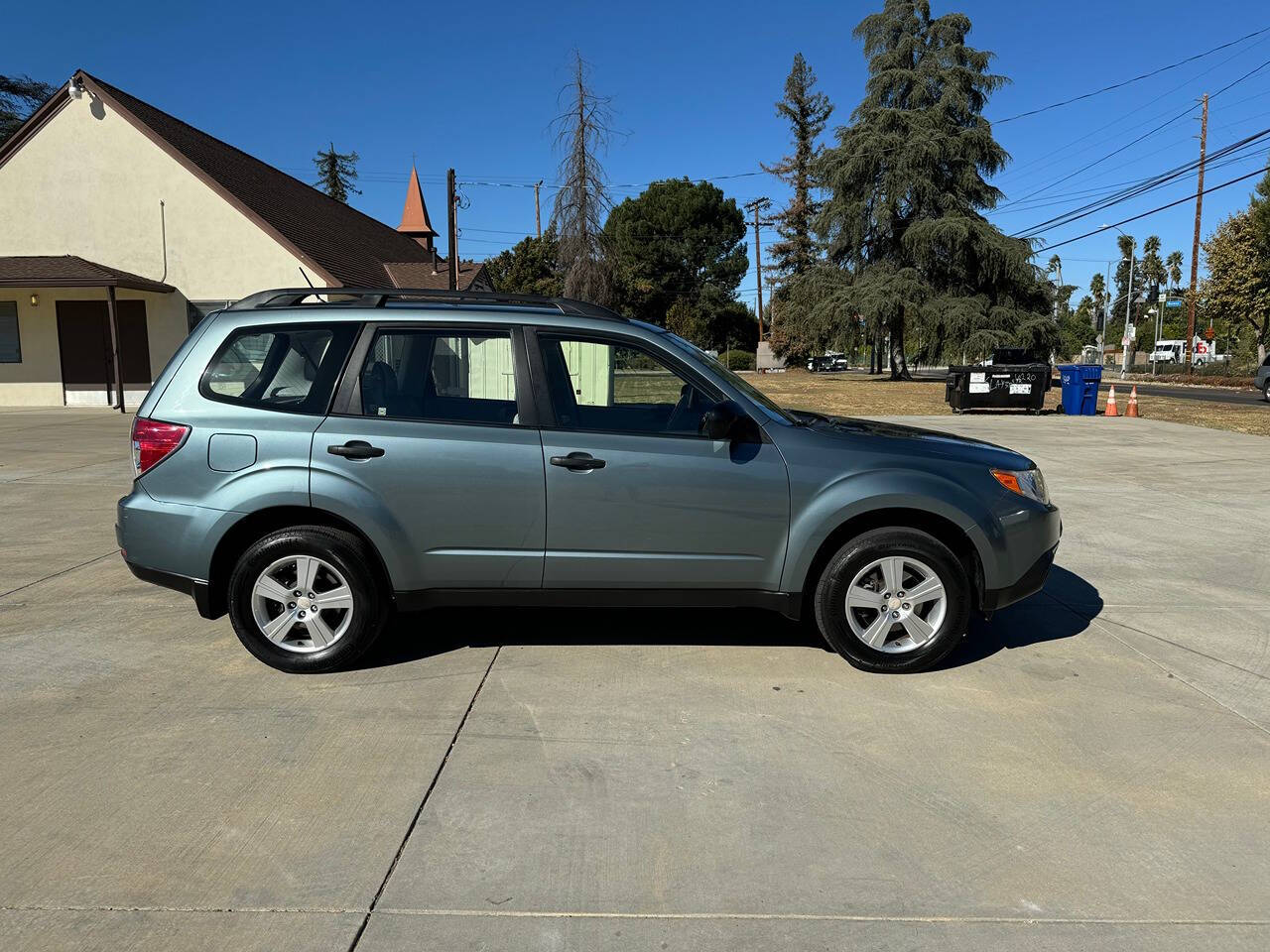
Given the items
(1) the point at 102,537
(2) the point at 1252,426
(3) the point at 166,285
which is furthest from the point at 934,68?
(1) the point at 102,537

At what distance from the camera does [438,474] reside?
14.4 ft

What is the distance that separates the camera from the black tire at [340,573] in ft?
14.5

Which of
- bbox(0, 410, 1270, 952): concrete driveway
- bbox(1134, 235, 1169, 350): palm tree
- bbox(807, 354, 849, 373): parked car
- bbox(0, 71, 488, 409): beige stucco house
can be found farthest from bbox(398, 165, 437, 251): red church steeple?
bbox(1134, 235, 1169, 350): palm tree

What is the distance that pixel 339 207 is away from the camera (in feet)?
110

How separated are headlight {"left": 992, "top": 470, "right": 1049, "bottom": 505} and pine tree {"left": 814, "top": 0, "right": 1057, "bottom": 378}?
3442 cm

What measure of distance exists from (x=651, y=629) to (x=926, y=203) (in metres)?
39.6

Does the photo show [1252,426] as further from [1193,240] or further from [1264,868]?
[1193,240]

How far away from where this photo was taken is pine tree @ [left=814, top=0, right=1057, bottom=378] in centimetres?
3831

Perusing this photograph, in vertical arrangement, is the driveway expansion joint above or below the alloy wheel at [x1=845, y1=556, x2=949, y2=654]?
below

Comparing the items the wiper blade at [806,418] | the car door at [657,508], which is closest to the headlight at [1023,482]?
the wiper blade at [806,418]

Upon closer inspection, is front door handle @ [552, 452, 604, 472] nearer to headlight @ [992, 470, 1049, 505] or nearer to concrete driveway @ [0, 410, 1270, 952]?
concrete driveway @ [0, 410, 1270, 952]

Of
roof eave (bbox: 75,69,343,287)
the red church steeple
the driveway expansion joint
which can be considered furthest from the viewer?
the red church steeple

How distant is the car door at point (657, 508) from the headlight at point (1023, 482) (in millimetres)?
1153

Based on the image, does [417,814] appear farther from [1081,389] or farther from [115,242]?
[115,242]
